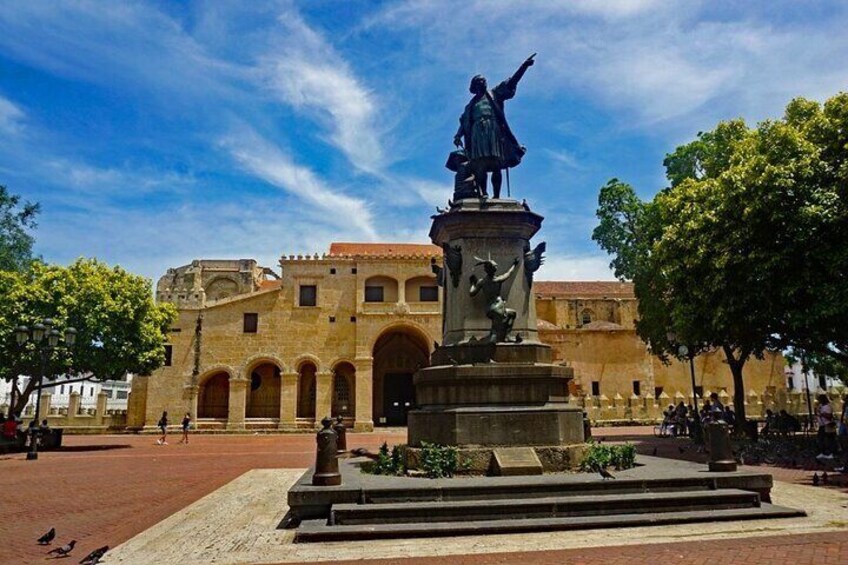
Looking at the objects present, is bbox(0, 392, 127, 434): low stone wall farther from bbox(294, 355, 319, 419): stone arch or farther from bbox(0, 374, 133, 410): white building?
bbox(0, 374, 133, 410): white building

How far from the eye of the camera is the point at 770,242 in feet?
51.8

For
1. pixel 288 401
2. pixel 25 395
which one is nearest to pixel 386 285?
pixel 288 401

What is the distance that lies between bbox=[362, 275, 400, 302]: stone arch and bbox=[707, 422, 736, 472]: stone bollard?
3154 cm

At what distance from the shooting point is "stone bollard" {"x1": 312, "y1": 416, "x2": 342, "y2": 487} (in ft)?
27.2

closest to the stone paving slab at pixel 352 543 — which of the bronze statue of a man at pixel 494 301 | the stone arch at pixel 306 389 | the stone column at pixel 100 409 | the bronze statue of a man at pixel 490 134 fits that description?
the bronze statue of a man at pixel 494 301

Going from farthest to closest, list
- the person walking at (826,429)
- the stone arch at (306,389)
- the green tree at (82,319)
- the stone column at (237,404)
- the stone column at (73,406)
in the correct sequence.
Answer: the stone arch at (306,389)
the stone column at (237,404)
the stone column at (73,406)
the green tree at (82,319)
the person walking at (826,429)

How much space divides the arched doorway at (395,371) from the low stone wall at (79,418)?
1682cm

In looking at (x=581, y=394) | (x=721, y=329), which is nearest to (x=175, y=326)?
(x=581, y=394)

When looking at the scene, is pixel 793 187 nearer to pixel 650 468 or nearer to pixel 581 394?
pixel 650 468

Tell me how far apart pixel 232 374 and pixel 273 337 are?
3492 mm

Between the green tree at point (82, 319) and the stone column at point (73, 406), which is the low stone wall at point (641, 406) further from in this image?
the stone column at point (73, 406)

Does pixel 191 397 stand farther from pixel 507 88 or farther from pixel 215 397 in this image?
pixel 507 88

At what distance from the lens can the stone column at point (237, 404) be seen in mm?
38062

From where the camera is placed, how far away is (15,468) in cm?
1741
